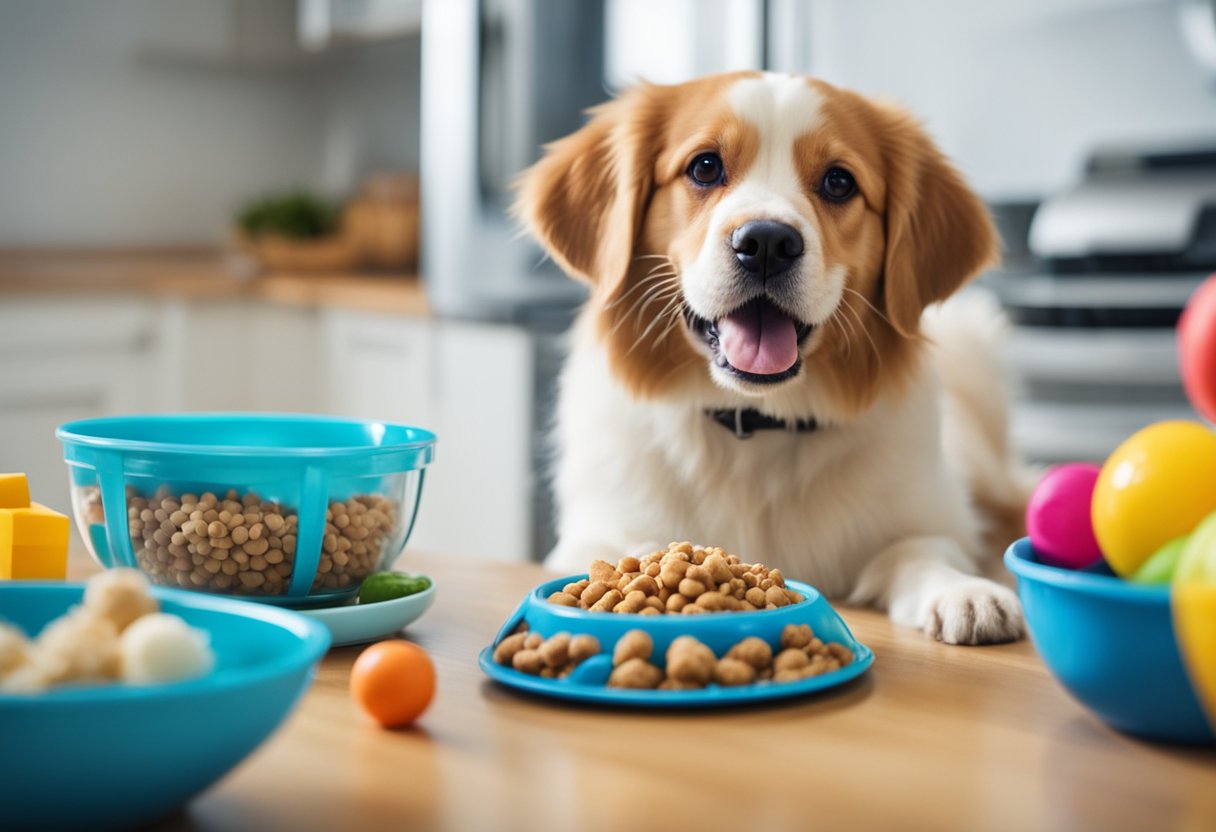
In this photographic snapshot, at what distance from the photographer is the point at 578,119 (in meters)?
3.43

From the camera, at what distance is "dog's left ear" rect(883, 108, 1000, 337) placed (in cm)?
171

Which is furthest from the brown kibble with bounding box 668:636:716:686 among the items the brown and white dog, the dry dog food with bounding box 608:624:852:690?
the brown and white dog

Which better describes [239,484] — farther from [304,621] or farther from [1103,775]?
[1103,775]

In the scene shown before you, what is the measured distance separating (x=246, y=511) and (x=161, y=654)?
12.6 inches

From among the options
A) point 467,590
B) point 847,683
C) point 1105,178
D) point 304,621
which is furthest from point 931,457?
point 1105,178

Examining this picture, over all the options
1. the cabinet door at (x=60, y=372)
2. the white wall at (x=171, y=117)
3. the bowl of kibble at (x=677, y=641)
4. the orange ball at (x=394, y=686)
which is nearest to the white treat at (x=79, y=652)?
the orange ball at (x=394, y=686)

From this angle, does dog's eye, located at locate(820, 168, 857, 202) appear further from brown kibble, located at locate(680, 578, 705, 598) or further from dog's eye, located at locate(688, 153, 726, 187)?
brown kibble, located at locate(680, 578, 705, 598)

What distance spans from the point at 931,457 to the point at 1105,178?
1.45m

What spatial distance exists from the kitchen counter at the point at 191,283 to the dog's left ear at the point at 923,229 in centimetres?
184

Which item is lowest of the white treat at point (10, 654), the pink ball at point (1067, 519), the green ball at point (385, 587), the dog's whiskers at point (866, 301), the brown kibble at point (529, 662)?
the brown kibble at point (529, 662)

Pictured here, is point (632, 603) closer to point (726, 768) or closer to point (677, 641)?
point (677, 641)

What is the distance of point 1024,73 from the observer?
3039mm

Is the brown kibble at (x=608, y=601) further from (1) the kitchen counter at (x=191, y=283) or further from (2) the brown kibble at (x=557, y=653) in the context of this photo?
(1) the kitchen counter at (x=191, y=283)

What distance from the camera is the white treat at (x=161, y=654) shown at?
0.64m
